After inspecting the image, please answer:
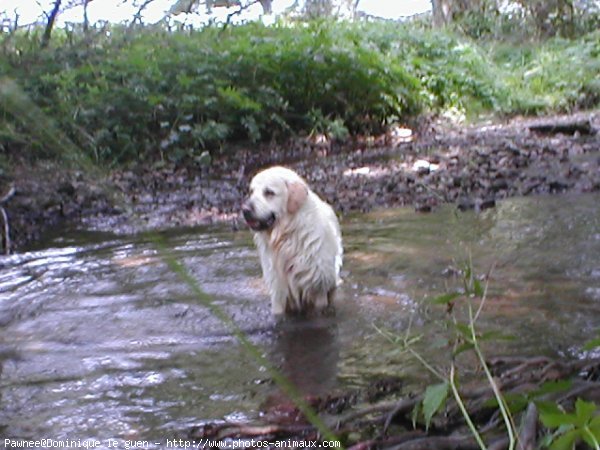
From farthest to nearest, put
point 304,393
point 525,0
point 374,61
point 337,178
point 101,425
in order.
A: 1. point 525,0
2. point 374,61
3. point 337,178
4. point 304,393
5. point 101,425

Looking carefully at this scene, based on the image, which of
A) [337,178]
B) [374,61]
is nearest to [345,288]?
[337,178]

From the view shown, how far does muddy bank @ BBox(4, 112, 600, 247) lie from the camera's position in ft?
34.7

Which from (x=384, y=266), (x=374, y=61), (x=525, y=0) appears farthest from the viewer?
(x=525, y=0)

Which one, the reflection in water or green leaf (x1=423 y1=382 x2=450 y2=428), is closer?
green leaf (x1=423 y1=382 x2=450 y2=428)

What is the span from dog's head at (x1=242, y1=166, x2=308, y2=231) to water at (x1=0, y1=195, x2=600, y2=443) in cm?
84

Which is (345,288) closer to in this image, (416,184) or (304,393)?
(304,393)

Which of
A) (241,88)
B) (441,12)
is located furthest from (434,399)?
(441,12)

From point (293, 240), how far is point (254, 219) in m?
0.37

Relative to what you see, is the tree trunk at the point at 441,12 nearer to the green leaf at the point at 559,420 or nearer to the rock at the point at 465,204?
the rock at the point at 465,204

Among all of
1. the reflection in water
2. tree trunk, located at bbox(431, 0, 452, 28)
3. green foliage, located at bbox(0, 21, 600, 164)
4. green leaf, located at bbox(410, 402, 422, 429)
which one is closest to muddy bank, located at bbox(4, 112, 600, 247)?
green foliage, located at bbox(0, 21, 600, 164)

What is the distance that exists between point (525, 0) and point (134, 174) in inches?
874

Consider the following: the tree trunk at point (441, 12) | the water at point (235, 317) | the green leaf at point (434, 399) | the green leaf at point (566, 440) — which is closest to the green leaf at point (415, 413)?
the green leaf at point (434, 399)

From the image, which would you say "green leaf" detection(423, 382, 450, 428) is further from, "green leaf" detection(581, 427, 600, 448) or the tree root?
"green leaf" detection(581, 427, 600, 448)

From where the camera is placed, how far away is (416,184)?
1143 centimetres
